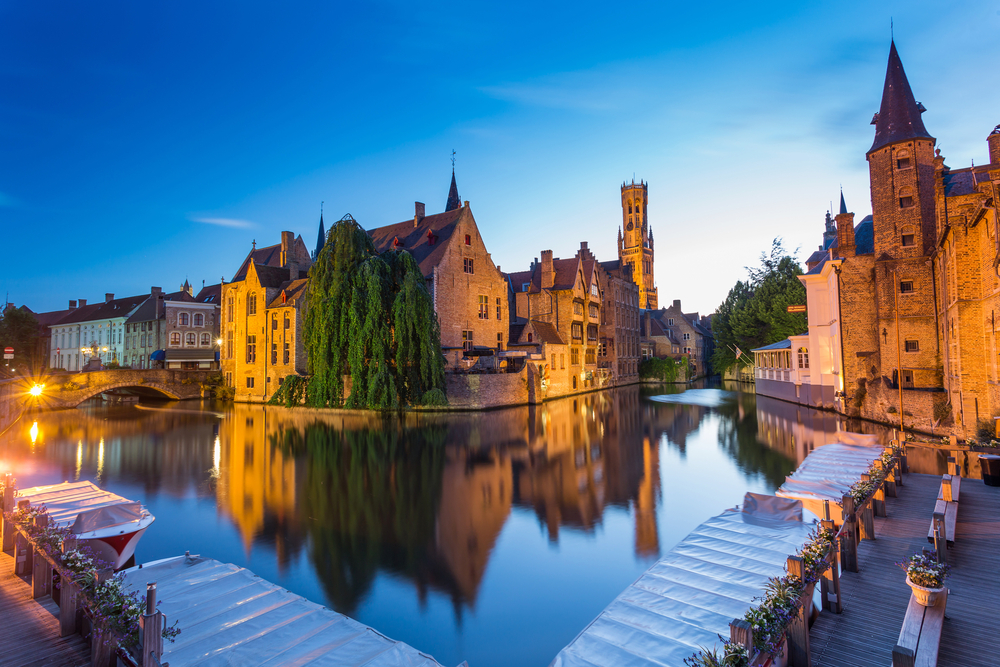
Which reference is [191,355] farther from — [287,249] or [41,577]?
[41,577]

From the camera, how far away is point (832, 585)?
554cm

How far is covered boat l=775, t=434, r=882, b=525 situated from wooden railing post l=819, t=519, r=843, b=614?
104 inches

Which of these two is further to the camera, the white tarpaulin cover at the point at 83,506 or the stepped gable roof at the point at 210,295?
the stepped gable roof at the point at 210,295

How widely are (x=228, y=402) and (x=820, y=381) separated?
45.6 m

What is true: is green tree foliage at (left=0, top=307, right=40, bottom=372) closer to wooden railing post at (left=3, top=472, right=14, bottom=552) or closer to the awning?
the awning

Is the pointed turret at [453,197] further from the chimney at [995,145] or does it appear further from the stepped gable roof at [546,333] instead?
the chimney at [995,145]

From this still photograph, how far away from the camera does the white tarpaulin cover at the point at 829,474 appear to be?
9.18 meters

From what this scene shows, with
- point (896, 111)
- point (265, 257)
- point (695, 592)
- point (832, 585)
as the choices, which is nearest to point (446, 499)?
point (695, 592)

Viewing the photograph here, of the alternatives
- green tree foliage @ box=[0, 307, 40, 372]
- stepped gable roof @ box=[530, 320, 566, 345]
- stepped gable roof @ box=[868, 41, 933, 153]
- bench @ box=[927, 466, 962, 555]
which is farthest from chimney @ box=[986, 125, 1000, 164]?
green tree foliage @ box=[0, 307, 40, 372]

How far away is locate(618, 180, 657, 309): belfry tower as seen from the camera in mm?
104500

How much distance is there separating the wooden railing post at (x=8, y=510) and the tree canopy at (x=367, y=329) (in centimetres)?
1877

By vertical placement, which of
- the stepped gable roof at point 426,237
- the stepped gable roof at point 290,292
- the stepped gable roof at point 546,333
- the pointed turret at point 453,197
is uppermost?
the pointed turret at point 453,197

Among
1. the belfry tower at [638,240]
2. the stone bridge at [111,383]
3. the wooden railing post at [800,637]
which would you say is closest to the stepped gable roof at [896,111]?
the wooden railing post at [800,637]

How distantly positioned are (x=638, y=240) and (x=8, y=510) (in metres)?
109
